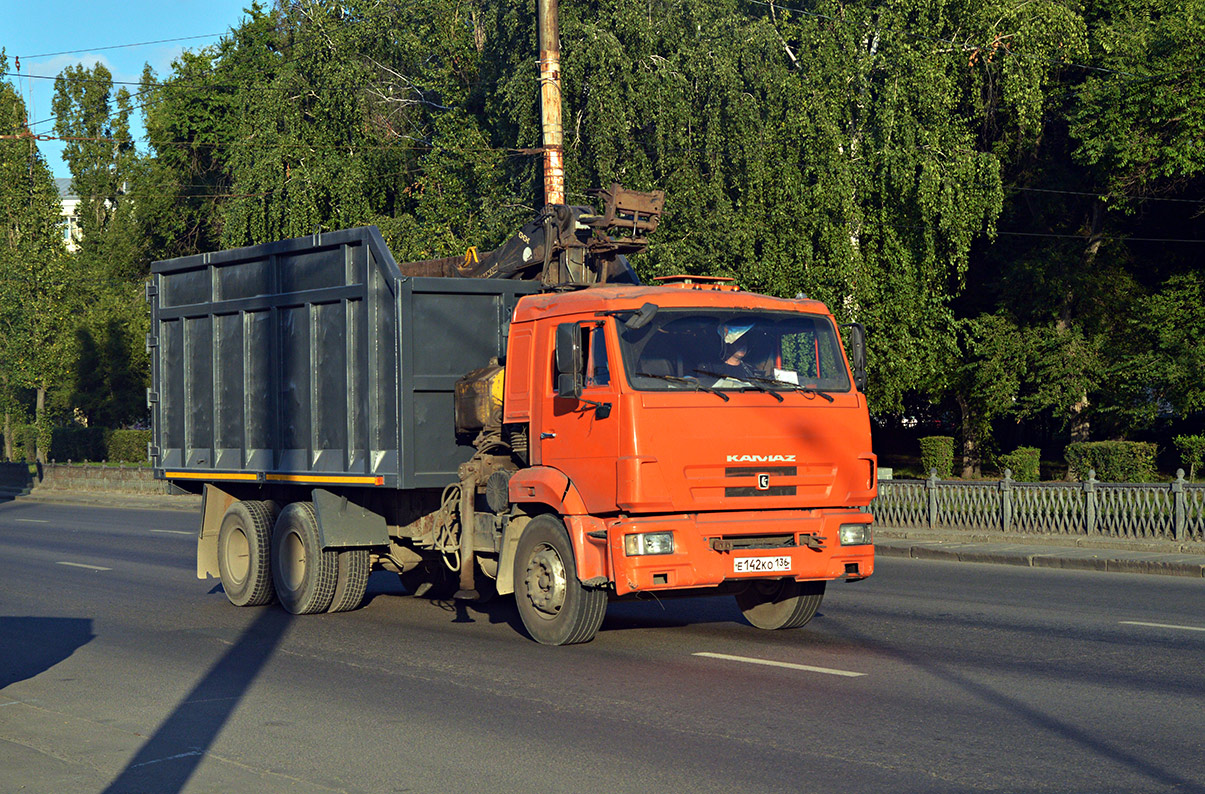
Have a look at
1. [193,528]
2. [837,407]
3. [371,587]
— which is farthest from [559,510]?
[193,528]

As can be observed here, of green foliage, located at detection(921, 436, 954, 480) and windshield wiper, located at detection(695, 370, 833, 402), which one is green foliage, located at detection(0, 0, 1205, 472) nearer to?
green foliage, located at detection(921, 436, 954, 480)

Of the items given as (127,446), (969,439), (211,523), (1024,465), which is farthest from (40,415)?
(211,523)

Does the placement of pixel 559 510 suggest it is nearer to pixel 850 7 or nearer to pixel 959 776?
pixel 959 776

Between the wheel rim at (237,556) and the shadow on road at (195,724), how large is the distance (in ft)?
7.13

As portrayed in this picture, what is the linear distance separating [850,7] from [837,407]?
2289 cm

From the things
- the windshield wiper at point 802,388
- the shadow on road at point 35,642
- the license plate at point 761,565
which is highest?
the windshield wiper at point 802,388

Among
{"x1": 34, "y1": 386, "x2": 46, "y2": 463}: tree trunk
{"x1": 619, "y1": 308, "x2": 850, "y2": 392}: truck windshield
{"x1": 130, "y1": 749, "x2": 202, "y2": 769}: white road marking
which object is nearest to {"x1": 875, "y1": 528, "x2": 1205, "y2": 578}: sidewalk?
{"x1": 619, "y1": 308, "x2": 850, "y2": 392}: truck windshield

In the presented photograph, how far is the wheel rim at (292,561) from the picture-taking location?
1291 cm

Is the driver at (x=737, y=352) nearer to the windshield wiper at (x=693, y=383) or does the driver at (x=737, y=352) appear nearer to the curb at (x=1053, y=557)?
the windshield wiper at (x=693, y=383)

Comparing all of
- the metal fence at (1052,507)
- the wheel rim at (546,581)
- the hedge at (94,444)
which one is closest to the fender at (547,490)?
the wheel rim at (546,581)

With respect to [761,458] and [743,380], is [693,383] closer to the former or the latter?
[743,380]

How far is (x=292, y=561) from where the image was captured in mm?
13016

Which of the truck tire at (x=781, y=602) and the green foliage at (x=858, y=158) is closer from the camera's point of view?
the truck tire at (x=781, y=602)

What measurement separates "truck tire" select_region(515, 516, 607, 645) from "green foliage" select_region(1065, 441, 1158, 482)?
820 inches
